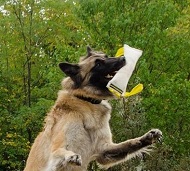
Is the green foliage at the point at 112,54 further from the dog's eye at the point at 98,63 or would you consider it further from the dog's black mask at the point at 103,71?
the dog's eye at the point at 98,63

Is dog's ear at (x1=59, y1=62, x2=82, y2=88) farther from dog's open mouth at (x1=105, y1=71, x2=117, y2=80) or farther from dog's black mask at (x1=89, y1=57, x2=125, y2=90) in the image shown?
dog's open mouth at (x1=105, y1=71, x2=117, y2=80)

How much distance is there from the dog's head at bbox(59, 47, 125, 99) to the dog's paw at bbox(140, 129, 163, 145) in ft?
3.37

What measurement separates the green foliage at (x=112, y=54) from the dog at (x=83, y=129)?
9316mm

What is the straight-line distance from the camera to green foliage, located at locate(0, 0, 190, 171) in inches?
820

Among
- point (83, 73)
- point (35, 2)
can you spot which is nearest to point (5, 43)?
point (35, 2)

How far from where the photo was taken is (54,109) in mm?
8109

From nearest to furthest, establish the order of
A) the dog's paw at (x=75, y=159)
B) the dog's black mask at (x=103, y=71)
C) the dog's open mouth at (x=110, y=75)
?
1. the dog's paw at (x=75, y=159)
2. the dog's black mask at (x=103, y=71)
3. the dog's open mouth at (x=110, y=75)

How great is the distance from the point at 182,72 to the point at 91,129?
17923 millimetres

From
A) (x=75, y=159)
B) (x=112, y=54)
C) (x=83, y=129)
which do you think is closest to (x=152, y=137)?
(x=83, y=129)

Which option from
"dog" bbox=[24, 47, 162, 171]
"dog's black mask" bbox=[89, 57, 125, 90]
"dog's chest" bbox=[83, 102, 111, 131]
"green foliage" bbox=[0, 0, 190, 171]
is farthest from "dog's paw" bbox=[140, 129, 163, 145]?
"green foliage" bbox=[0, 0, 190, 171]

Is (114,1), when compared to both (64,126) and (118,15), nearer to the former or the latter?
(118,15)

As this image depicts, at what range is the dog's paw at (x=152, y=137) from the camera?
7621 millimetres

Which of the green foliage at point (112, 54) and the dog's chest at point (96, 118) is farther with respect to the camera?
the green foliage at point (112, 54)

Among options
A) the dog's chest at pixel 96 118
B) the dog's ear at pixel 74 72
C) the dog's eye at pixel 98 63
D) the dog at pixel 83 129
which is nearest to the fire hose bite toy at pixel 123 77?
the dog at pixel 83 129
